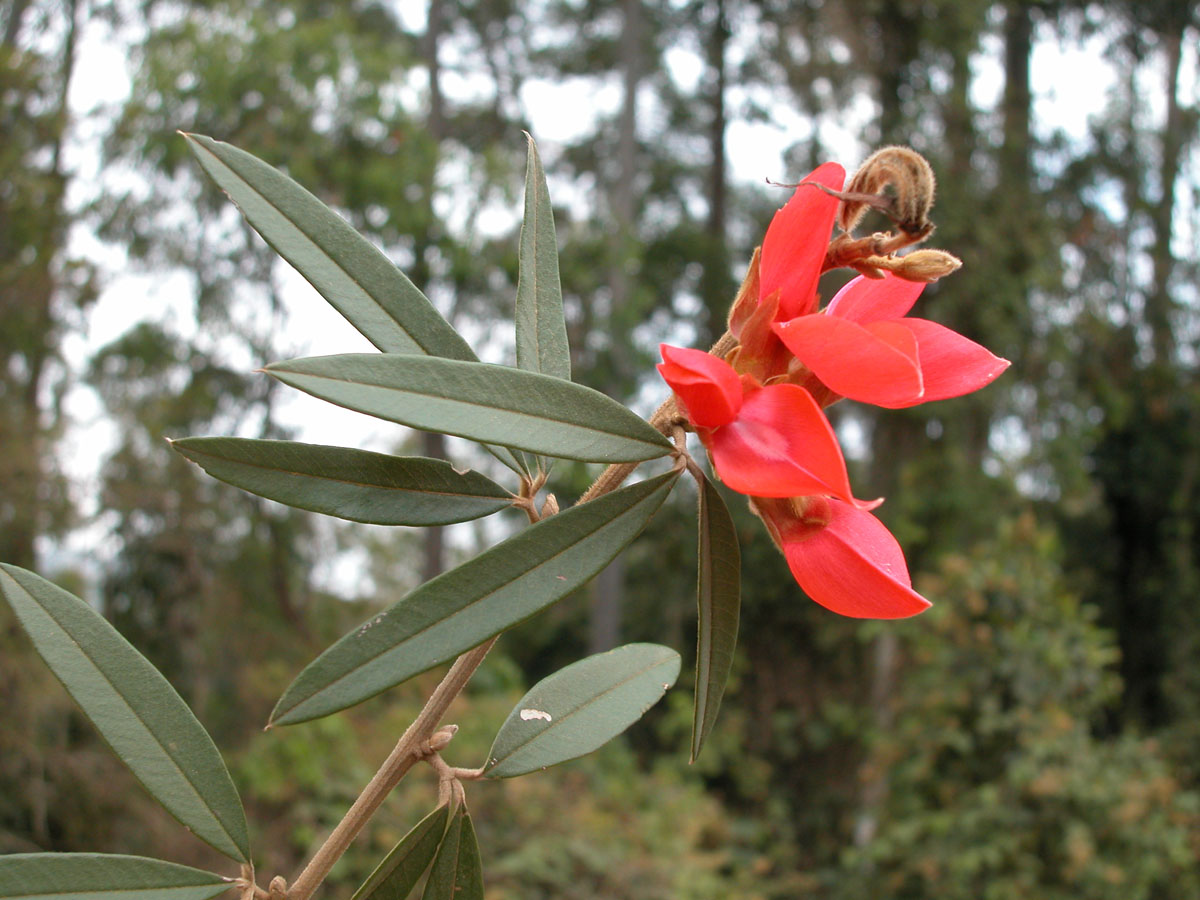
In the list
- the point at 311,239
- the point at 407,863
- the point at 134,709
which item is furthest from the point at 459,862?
the point at 311,239

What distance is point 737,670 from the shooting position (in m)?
4.82

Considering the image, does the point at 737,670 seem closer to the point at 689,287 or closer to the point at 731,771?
the point at 731,771

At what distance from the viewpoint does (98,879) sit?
1.02 ft

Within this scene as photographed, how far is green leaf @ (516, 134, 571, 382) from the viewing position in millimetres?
385

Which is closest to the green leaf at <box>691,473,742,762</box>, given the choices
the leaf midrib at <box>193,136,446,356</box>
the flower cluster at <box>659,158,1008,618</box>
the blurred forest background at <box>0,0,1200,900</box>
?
the flower cluster at <box>659,158,1008,618</box>

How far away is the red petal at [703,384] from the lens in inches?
11.3

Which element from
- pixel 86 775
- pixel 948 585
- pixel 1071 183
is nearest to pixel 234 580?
pixel 86 775

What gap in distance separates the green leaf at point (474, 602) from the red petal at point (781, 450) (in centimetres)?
3

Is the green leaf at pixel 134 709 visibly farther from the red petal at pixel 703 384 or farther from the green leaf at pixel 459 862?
the red petal at pixel 703 384

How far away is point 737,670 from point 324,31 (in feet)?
11.0

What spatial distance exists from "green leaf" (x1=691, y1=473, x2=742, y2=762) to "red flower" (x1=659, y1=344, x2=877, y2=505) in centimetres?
3

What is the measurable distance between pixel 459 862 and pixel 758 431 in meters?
0.19

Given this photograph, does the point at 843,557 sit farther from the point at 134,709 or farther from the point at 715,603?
the point at 134,709

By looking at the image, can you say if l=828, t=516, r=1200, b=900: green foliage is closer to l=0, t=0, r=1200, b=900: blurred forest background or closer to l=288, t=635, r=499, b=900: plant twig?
l=0, t=0, r=1200, b=900: blurred forest background
